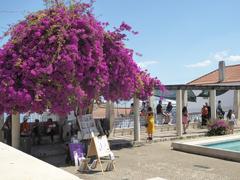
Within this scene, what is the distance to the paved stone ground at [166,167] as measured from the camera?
34.2ft

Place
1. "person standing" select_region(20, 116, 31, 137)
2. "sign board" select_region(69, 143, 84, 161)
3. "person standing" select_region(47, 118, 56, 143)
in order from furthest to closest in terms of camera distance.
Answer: "person standing" select_region(47, 118, 56, 143) < "person standing" select_region(20, 116, 31, 137) < "sign board" select_region(69, 143, 84, 161)

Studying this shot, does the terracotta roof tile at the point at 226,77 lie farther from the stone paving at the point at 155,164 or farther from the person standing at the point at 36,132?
the person standing at the point at 36,132

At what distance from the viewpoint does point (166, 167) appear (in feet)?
38.3

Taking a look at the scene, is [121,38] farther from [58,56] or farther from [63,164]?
[63,164]

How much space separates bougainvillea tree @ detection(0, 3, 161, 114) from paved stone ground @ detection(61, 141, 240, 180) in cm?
234

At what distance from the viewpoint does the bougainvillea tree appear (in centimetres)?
1188

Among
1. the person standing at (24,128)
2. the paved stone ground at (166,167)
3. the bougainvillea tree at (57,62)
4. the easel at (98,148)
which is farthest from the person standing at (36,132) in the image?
the easel at (98,148)

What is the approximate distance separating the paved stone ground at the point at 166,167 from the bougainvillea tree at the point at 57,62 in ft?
7.67

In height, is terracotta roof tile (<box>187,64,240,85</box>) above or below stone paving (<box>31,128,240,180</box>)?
above

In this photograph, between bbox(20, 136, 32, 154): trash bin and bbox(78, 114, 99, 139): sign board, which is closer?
bbox(78, 114, 99, 139): sign board

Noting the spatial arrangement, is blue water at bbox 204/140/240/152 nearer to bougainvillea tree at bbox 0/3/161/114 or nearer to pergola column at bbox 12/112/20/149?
bougainvillea tree at bbox 0/3/161/114

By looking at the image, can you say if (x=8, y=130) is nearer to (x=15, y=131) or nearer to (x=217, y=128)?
(x=15, y=131)

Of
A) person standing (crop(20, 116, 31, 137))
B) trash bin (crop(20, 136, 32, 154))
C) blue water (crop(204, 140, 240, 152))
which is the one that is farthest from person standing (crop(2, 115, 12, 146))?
blue water (crop(204, 140, 240, 152))

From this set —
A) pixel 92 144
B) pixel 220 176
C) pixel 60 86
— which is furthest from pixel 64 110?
pixel 220 176
